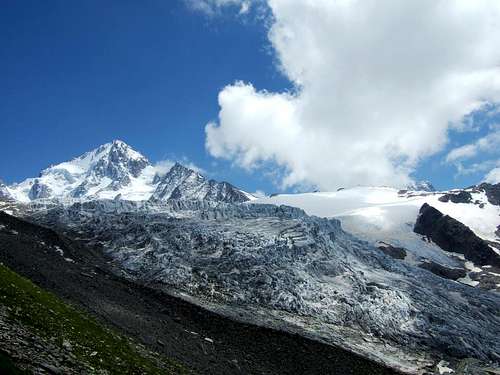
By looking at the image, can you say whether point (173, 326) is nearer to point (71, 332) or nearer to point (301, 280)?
point (71, 332)

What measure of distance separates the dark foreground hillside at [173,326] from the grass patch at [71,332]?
11252 mm

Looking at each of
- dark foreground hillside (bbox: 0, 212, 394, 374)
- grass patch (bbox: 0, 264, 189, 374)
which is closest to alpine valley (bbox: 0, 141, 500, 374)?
dark foreground hillside (bbox: 0, 212, 394, 374)

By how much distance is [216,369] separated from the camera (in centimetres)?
4994

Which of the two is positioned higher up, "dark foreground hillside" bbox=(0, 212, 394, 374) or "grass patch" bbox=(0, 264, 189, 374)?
"dark foreground hillside" bbox=(0, 212, 394, 374)

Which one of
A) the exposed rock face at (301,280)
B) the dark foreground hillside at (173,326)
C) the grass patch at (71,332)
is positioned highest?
the exposed rock face at (301,280)

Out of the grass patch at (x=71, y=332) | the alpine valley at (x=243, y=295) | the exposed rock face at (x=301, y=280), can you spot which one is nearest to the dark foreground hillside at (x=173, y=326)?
the alpine valley at (x=243, y=295)

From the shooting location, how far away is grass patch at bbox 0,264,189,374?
92.4 ft

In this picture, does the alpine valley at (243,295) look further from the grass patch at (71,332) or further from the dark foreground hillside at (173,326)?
the grass patch at (71,332)

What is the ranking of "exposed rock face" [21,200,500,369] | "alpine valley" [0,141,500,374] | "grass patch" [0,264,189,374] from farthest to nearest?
"exposed rock face" [21,200,500,369], "alpine valley" [0,141,500,374], "grass patch" [0,264,189,374]

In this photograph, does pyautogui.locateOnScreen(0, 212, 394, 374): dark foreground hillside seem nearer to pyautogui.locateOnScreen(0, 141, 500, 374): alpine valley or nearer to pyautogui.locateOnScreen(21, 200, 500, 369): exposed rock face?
pyautogui.locateOnScreen(0, 141, 500, 374): alpine valley

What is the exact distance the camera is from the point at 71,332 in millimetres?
31578

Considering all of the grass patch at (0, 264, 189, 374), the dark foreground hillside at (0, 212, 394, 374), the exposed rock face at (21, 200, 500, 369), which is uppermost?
the exposed rock face at (21, 200, 500, 369)

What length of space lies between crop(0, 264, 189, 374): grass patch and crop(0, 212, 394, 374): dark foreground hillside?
Answer: 1125cm

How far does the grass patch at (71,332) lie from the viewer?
1109 inches
